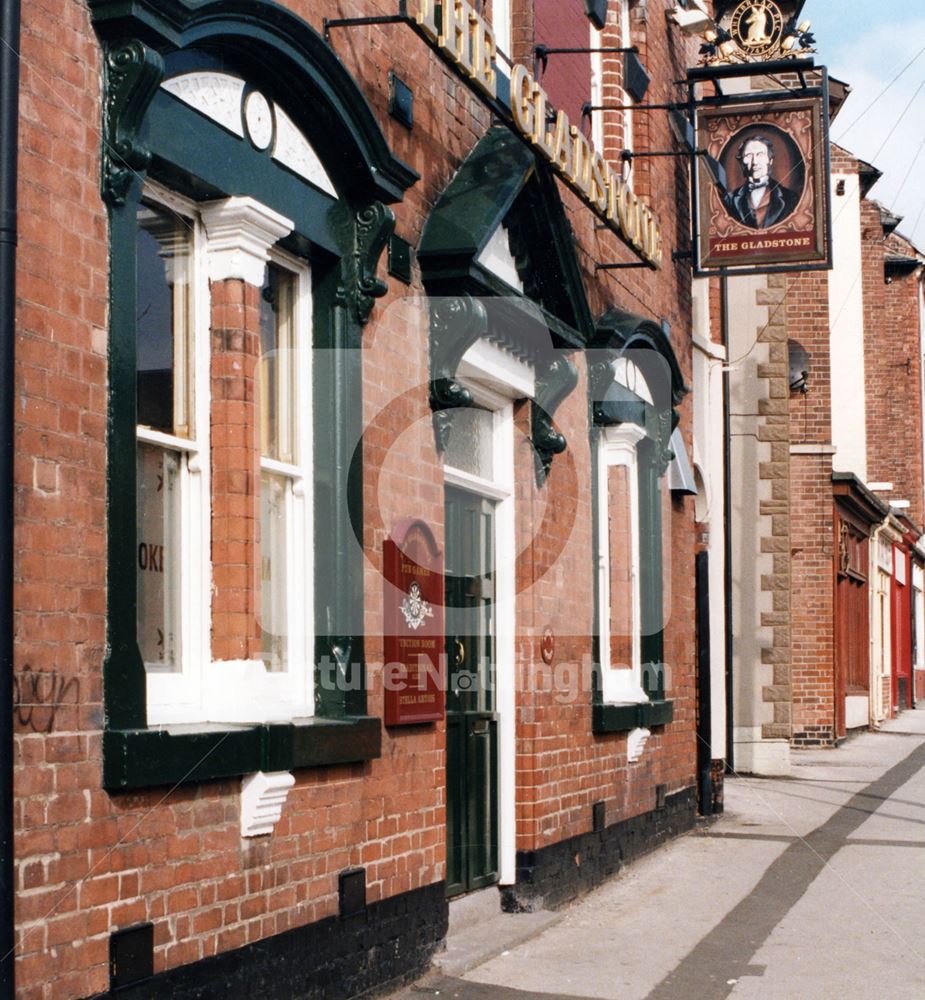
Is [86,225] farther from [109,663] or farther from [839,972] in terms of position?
[839,972]

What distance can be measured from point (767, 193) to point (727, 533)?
594cm

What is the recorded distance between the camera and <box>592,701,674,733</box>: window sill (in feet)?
35.8

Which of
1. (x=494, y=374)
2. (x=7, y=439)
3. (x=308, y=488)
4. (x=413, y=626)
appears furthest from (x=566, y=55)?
(x=7, y=439)

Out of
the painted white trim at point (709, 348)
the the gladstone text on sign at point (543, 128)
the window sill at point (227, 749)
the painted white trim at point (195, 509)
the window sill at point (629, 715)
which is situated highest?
the the gladstone text on sign at point (543, 128)

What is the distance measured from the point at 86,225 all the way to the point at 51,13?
0.65 m

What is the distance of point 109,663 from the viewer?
5039 mm

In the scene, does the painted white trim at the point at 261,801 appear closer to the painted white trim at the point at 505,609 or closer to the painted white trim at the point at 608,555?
the painted white trim at the point at 505,609

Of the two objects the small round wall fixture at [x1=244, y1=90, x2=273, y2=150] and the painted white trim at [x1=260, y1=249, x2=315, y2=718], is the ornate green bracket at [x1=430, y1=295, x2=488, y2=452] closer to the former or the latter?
the painted white trim at [x1=260, y1=249, x2=315, y2=718]

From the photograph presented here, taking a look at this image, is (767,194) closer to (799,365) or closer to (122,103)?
(122,103)

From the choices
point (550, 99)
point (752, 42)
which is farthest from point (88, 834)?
point (752, 42)

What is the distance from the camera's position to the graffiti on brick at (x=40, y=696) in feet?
15.1

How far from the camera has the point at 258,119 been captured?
629 centimetres

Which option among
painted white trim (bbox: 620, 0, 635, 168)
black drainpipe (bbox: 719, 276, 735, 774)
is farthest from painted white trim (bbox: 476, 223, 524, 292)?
black drainpipe (bbox: 719, 276, 735, 774)

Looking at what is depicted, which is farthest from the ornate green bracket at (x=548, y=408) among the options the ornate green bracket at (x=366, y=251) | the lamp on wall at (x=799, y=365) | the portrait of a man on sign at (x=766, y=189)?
the lamp on wall at (x=799, y=365)
